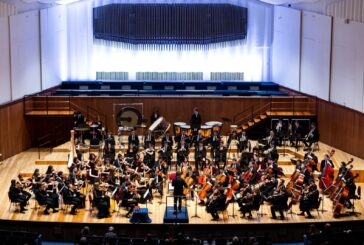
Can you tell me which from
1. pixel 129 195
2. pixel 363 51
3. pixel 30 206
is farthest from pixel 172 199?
pixel 363 51

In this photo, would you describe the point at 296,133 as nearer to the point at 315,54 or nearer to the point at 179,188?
the point at 315,54

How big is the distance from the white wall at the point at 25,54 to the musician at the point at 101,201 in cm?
858

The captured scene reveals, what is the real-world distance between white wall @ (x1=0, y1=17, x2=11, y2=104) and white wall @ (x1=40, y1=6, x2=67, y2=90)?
3.58 meters

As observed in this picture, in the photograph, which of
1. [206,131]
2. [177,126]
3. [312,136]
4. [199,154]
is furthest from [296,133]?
[199,154]

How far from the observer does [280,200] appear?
2122 centimetres

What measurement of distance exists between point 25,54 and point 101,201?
1033cm

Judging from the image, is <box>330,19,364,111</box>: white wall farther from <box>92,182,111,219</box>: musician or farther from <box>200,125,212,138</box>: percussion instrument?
<box>92,182,111,219</box>: musician

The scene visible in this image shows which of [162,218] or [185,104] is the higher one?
[185,104]

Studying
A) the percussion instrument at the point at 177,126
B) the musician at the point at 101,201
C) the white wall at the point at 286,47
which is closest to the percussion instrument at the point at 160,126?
the percussion instrument at the point at 177,126

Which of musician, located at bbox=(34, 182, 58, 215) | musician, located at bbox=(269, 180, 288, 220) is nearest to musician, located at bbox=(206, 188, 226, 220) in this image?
musician, located at bbox=(269, 180, 288, 220)

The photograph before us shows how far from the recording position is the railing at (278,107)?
3041 cm

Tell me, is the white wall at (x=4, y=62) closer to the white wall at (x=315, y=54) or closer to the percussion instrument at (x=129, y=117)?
the percussion instrument at (x=129, y=117)

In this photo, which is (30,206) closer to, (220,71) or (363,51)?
(363,51)

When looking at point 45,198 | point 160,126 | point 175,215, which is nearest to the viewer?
point 175,215
